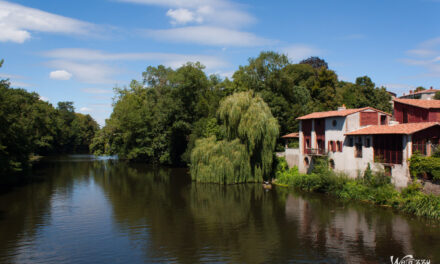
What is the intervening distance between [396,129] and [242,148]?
17.7 metres

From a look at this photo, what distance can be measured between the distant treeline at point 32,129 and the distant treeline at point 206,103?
17024 mm

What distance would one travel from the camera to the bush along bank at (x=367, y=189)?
27266 millimetres

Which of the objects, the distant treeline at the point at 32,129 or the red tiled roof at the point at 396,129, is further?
the distant treeline at the point at 32,129

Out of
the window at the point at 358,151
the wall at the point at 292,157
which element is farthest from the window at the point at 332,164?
the wall at the point at 292,157

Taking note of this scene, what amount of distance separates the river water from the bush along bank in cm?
142

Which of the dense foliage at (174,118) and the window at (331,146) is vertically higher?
the dense foliage at (174,118)

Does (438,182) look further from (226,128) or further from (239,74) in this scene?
(239,74)

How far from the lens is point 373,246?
20.8 meters

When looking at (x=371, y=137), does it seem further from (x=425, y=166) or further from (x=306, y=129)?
(x=306, y=129)

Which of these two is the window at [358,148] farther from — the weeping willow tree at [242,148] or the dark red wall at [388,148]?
the weeping willow tree at [242,148]

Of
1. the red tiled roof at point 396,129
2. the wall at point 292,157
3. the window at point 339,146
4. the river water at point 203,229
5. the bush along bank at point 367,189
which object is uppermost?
the red tiled roof at point 396,129

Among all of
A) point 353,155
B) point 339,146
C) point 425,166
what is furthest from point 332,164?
point 425,166

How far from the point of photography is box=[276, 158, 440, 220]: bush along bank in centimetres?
2727

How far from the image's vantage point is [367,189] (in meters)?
32.5
